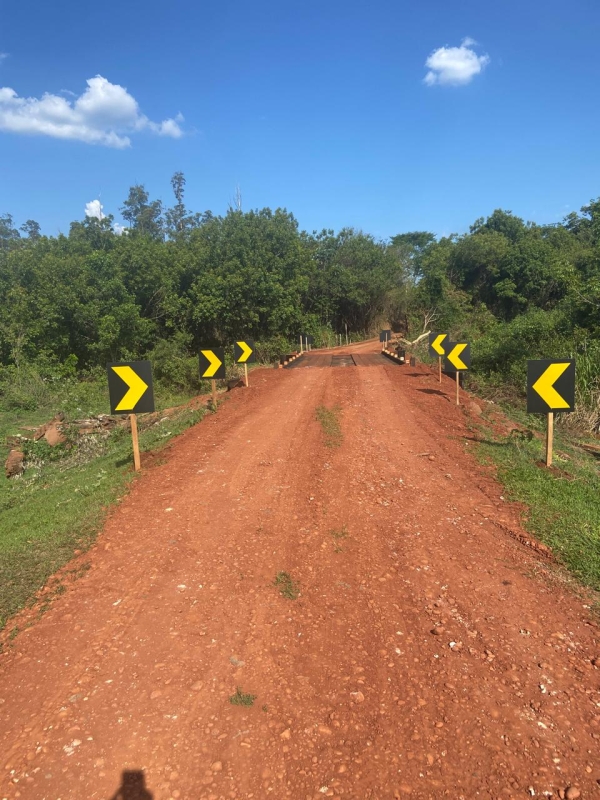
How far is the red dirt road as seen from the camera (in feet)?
8.58

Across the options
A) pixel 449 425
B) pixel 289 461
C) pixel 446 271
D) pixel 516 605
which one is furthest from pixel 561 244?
pixel 516 605

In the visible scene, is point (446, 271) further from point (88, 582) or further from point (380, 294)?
point (88, 582)

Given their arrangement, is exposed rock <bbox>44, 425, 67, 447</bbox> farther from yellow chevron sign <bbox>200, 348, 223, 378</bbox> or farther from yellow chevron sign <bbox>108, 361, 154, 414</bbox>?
yellow chevron sign <bbox>108, 361, 154, 414</bbox>

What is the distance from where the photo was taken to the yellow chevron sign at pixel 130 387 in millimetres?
7598

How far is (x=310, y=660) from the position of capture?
3.44m

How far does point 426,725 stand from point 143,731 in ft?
5.05

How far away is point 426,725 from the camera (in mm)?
2879

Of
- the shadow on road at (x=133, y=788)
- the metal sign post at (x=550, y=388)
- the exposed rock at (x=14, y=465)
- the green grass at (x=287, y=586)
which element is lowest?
the exposed rock at (x=14, y=465)

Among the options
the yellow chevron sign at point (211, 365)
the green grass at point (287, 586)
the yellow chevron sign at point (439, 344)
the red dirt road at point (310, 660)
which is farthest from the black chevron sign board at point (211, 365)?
the green grass at point (287, 586)

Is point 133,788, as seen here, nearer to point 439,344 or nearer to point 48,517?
point 48,517

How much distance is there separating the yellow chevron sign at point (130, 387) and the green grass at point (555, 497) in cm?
497

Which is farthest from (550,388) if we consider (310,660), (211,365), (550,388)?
(211,365)

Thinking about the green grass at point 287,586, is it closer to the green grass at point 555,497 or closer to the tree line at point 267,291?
the green grass at point 555,497

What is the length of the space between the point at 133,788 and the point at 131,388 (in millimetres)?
5731
